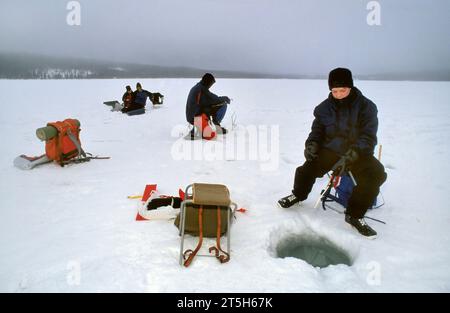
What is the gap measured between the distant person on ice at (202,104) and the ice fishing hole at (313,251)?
4398mm

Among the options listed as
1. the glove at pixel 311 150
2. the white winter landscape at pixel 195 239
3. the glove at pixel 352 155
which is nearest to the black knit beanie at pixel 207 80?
the white winter landscape at pixel 195 239

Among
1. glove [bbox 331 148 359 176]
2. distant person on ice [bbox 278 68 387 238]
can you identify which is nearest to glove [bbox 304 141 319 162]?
distant person on ice [bbox 278 68 387 238]

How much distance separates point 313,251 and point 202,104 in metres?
4.78

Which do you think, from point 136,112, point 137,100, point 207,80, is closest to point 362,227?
point 207,80

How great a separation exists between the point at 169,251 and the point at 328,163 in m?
2.17

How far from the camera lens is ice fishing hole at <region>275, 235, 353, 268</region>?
A: 3.17 m

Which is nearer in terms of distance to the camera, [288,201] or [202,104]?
[288,201]

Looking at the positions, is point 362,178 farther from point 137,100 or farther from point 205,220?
point 137,100

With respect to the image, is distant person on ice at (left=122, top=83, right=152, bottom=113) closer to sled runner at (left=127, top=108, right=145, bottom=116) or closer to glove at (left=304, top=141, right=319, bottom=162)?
sled runner at (left=127, top=108, right=145, bottom=116)

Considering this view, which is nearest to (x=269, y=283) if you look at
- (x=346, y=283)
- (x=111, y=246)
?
(x=346, y=283)

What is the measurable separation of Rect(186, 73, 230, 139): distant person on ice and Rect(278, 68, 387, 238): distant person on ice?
12.6 ft

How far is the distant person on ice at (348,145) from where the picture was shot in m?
3.38

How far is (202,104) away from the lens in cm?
725
